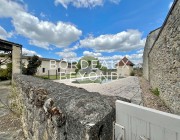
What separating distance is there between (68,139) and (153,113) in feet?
2.33

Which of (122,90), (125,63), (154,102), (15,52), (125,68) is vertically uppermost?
(125,63)

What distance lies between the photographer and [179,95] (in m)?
5.72

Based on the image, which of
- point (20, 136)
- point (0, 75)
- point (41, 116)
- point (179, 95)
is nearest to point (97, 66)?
point (0, 75)

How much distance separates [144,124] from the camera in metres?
1.07

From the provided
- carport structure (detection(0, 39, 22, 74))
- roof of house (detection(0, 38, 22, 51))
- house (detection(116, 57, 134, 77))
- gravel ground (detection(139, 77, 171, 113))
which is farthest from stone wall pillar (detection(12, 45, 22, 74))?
house (detection(116, 57, 134, 77))

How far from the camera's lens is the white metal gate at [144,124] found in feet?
2.94

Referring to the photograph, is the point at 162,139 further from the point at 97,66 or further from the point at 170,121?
the point at 97,66

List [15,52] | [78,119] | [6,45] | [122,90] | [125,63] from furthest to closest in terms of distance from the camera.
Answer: [125,63] → [6,45] → [15,52] → [122,90] → [78,119]

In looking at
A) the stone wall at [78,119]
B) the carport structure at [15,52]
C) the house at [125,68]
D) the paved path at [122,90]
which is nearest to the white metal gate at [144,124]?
the stone wall at [78,119]

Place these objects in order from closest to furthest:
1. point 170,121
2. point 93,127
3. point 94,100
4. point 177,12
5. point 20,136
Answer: point 170,121
point 93,127
point 94,100
point 20,136
point 177,12

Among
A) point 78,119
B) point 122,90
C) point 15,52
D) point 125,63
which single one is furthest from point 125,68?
point 78,119

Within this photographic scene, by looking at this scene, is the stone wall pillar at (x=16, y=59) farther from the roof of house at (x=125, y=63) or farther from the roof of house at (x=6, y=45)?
the roof of house at (x=125, y=63)

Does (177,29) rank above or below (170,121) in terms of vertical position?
above

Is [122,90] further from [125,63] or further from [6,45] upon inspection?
[125,63]
